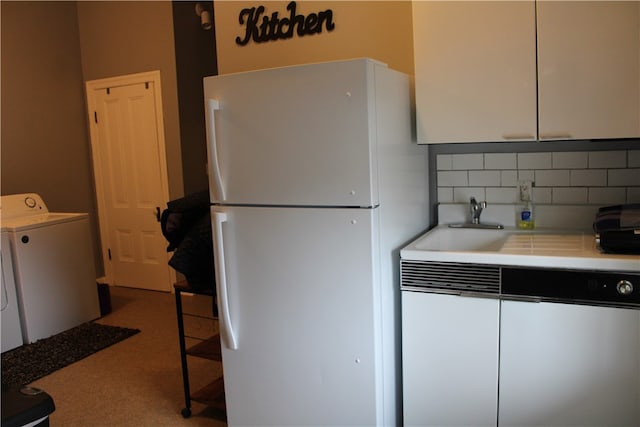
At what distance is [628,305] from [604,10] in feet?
3.62

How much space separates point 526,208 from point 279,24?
164 cm

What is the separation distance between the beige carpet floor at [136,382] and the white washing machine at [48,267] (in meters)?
0.32

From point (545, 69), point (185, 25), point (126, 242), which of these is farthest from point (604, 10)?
point (126, 242)

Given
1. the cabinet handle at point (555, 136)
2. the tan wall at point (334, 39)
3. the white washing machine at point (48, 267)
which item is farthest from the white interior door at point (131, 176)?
the cabinet handle at point (555, 136)

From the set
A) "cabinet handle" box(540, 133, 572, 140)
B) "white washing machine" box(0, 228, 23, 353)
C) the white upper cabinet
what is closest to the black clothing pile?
the white upper cabinet

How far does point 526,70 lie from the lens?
2062 millimetres

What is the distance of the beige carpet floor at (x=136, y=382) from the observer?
2730 millimetres

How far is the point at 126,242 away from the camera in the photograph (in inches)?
208

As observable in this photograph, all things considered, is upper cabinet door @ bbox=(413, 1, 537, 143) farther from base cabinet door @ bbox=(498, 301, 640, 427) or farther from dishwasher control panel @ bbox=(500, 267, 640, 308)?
base cabinet door @ bbox=(498, 301, 640, 427)

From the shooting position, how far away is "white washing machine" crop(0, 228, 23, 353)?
3638mm

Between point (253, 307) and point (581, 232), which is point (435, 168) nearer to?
point (581, 232)

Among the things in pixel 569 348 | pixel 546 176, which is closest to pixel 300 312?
pixel 569 348

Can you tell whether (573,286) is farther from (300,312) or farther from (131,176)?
(131,176)

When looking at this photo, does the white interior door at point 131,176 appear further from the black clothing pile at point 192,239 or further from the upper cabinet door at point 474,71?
the upper cabinet door at point 474,71
